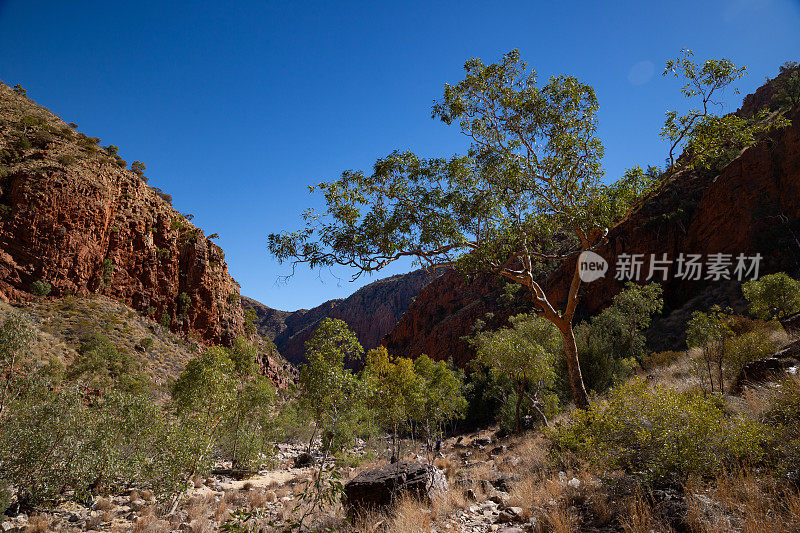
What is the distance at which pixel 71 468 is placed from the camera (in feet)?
33.0

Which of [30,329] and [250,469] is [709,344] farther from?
[30,329]

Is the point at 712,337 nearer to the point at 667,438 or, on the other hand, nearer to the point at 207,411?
the point at 667,438

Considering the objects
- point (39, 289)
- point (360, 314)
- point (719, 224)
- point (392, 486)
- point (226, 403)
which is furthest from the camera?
point (360, 314)

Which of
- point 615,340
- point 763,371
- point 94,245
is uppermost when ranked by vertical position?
point 94,245

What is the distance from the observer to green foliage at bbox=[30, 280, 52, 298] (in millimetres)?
34562

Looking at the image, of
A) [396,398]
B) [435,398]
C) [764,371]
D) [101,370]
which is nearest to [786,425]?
[764,371]

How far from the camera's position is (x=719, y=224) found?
139 feet

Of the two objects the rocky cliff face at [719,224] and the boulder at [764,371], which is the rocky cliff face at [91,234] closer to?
the rocky cliff face at [719,224]

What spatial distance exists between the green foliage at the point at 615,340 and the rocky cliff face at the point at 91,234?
51096 mm

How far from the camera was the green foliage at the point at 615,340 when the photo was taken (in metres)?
21.8

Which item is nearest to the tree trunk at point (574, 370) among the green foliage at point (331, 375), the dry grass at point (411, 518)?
the dry grass at point (411, 518)

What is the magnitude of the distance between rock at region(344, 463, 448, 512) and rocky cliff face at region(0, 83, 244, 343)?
145 feet

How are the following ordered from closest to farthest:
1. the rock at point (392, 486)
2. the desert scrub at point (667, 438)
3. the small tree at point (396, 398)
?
the desert scrub at point (667, 438), the rock at point (392, 486), the small tree at point (396, 398)

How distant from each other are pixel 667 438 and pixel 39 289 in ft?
166
